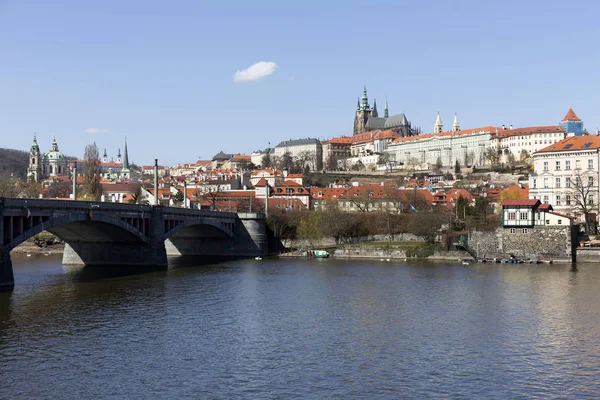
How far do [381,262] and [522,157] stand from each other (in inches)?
4377

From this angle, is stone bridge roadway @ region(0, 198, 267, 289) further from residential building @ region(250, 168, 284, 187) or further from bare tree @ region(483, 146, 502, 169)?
bare tree @ region(483, 146, 502, 169)

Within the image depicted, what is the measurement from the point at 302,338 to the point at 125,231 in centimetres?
2923

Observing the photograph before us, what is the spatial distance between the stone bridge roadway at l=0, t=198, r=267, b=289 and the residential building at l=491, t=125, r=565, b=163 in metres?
105

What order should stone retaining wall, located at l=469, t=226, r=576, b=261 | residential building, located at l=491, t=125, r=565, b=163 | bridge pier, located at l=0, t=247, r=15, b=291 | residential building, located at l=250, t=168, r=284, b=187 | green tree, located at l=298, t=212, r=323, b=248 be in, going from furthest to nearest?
residential building, located at l=491, t=125, r=565, b=163, residential building, located at l=250, t=168, r=284, b=187, green tree, located at l=298, t=212, r=323, b=248, stone retaining wall, located at l=469, t=226, r=576, b=261, bridge pier, located at l=0, t=247, r=15, b=291

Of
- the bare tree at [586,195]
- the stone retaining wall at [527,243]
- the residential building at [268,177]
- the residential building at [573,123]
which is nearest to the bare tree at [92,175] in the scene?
the residential building at [268,177]

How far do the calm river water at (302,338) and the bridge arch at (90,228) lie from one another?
396cm

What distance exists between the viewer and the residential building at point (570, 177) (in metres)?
74.8

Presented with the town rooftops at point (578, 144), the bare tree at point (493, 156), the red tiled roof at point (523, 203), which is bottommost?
the red tiled roof at point (523, 203)

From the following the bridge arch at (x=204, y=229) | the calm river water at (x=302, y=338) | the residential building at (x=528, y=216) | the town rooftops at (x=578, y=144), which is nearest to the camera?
the calm river water at (x=302, y=338)

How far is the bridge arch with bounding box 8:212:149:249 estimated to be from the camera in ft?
150

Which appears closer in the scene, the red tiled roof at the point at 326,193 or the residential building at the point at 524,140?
the red tiled roof at the point at 326,193

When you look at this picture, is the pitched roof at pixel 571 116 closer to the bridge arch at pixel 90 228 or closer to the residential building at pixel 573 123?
the residential building at pixel 573 123

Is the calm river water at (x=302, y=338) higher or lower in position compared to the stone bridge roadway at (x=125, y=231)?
lower

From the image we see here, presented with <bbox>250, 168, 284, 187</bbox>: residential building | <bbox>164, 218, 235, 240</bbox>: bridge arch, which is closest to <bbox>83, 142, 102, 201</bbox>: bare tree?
<bbox>164, 218, 235, 240</bbox>: bridge arch
